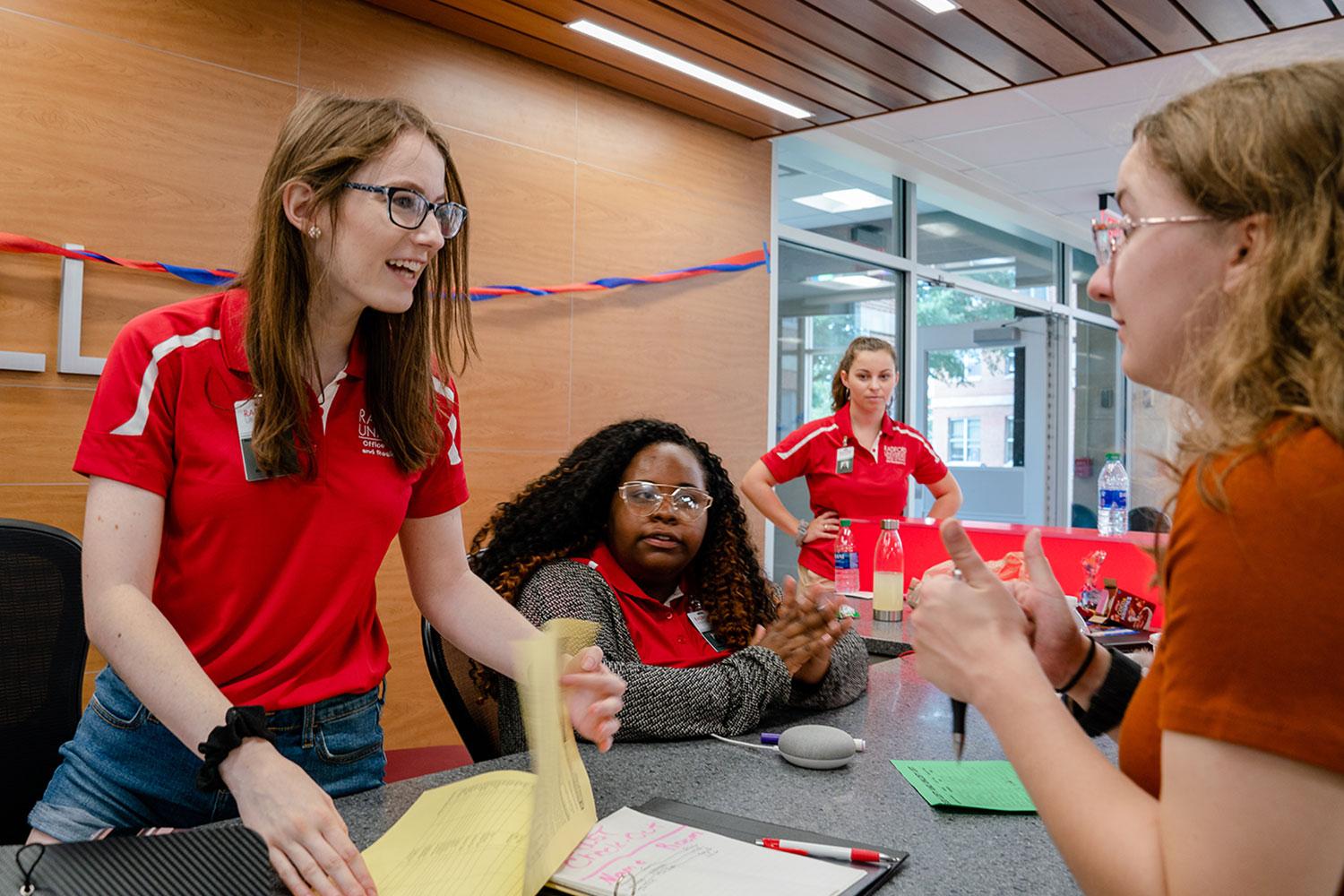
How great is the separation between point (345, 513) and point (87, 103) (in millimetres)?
2535

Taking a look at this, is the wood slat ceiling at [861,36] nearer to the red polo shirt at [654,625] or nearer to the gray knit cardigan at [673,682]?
the red polo shirt at [654,625]

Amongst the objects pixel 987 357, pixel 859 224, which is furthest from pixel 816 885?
pixel 987 357

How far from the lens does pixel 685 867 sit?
107 centimetres

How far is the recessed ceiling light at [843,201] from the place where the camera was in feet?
20.6

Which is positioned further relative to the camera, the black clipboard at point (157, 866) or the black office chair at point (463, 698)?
the black office chair at point (463, 698)

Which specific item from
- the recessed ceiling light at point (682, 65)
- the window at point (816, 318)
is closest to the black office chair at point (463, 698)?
the recessed ceiling light at point (682, 65)

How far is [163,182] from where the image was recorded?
3.30 meters

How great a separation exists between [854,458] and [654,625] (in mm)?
2582

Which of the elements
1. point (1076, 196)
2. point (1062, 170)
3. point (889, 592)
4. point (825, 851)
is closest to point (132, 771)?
point (825, 851)

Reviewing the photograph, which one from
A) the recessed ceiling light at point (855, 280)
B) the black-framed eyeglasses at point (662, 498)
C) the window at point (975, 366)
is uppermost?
the recessed ceiling light at point (855, 280)

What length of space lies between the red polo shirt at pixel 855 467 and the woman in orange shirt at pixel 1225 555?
3.48m

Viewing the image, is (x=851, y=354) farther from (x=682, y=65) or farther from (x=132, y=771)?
(x=132, y=771)

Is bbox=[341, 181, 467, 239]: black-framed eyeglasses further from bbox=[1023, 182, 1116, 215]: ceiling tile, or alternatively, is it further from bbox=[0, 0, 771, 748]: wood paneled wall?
bbox=[1023, 182, 1116, 215]: ceiling tile

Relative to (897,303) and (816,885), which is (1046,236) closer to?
(897,303)
